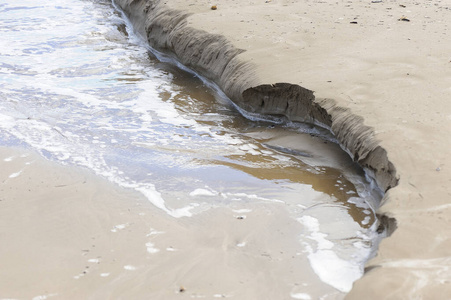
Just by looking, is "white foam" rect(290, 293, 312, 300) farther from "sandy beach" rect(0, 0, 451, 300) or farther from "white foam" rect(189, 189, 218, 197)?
"white foam" rect(189, 189, 218, 197)

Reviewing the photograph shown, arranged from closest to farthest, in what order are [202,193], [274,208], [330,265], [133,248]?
[330,265], [133,248], [274,208], [202,193]

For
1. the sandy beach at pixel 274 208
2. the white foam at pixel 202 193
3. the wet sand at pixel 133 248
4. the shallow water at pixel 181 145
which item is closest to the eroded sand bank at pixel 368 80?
the sandy beach at pixel 274 208

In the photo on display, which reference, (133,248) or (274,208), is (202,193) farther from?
(133,248)

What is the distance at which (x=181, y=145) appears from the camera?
389 centimetres

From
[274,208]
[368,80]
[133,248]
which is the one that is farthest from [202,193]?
[368,80]

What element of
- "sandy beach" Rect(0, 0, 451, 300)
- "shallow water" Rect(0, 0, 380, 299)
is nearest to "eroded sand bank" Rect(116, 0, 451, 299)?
"sandy beach" Rect(0, 0, 451, 300)

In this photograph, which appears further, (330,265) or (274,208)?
(274,208)

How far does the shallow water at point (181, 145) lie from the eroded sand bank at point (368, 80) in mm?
210

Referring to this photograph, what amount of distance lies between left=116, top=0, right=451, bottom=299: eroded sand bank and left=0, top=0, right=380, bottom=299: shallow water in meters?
0.21

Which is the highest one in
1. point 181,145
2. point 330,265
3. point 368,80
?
point 368,80

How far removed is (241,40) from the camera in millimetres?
5016

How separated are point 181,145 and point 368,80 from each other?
1.40 m

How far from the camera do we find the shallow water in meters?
2.94

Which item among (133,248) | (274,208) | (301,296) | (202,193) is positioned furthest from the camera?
(202,193)
